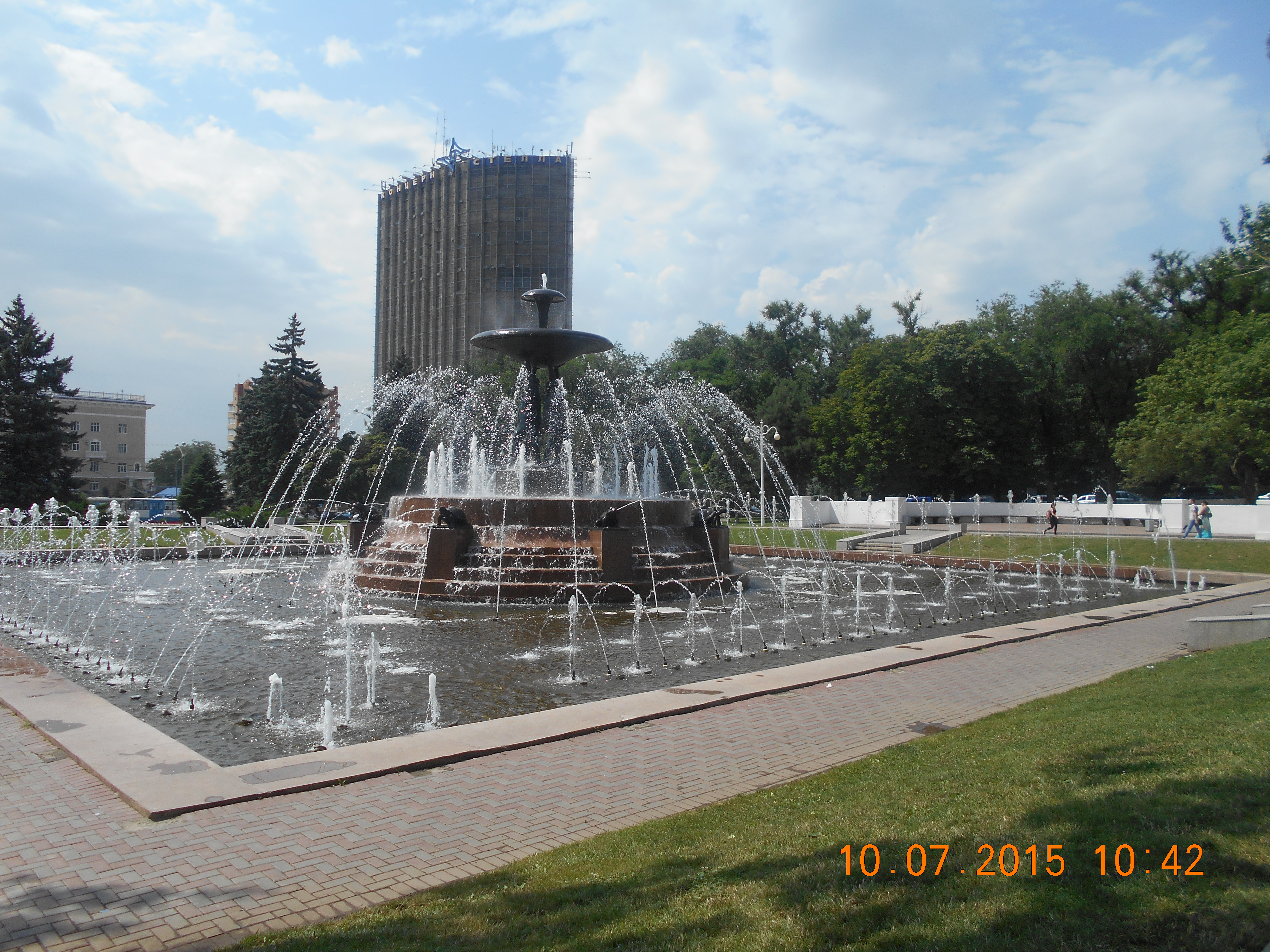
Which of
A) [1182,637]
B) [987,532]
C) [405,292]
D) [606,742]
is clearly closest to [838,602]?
[1182,637]

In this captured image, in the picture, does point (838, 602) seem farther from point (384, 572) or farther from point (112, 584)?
point (112, 584)

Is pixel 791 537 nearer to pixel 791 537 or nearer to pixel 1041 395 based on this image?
pixel 791 537

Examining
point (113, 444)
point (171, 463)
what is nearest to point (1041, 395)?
point (113, 444)

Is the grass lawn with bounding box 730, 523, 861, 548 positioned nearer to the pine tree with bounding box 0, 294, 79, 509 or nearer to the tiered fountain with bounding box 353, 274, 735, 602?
the tiered fountain with bounding box 353, 274, 735, 602

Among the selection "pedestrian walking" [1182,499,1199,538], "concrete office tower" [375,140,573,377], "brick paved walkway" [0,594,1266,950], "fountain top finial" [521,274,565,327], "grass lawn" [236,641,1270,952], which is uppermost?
"concrete office tower" [375,140,573,377]

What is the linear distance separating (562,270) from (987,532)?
56.6 metres

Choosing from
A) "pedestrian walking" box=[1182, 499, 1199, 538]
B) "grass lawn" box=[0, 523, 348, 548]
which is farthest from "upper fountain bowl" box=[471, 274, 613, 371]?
"pedestrian walking" box=[1182, 499, 1199, 538]

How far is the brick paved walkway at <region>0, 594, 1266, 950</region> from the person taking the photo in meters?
4.01

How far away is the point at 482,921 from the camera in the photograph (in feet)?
12.4

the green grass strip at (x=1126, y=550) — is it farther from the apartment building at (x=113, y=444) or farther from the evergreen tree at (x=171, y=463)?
the evergreen tree at (x=171, y=463)

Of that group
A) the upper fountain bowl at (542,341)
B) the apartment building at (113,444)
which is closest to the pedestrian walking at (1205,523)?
the upper fountain bowl at (542,341)

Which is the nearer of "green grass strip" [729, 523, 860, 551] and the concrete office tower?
"green grass strip" [729, 523, 860, 551]

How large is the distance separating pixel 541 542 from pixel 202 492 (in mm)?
36726

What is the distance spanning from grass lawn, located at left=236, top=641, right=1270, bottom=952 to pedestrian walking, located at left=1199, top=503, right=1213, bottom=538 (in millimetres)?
33214
